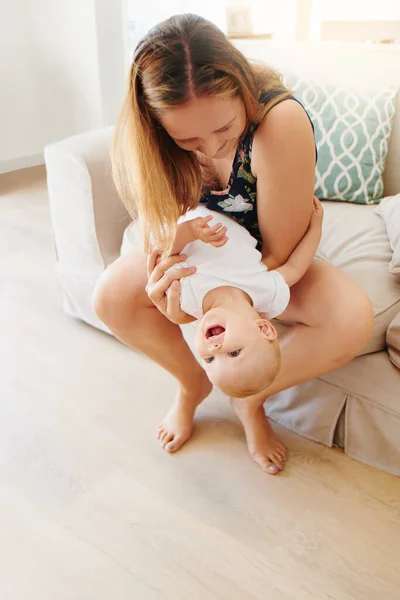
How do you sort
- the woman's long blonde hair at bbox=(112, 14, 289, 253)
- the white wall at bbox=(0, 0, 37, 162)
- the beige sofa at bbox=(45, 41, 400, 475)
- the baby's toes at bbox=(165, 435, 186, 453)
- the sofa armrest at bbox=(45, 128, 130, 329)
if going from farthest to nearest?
the white wall at bbox=(0, 0, 37, 162), the sofa armrest at bbox=(45, 128, 130, 329), the baby's toes at bbox=(165, 435, 186, 453), the beige sofa at bbox=(45, 41, 400, 475), the woman's long blonde hair at bbox=(112, 14, 289, 253)

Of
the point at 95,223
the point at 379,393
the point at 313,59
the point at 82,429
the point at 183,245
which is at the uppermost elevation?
the point at 313,59

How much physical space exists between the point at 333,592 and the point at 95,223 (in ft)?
3.72

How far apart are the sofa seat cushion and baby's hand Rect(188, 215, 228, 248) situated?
424 mm

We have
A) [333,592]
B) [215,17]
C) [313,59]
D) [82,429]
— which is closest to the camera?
[333,592]

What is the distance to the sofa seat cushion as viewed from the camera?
1308 mm

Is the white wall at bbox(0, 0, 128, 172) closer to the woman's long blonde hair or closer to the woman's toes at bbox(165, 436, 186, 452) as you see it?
the woman's long blonde hair

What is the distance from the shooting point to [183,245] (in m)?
1.17

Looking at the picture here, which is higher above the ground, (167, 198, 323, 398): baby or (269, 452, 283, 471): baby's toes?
(167, 198, 323, 398): baby

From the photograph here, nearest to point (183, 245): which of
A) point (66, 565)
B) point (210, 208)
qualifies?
point (210, 208)

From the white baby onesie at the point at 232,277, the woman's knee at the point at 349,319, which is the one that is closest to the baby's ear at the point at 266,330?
the white baby onesie at the point at 232,277

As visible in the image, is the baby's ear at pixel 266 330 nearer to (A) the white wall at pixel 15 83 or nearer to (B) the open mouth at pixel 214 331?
(B) the open mouth at pixel 214 331

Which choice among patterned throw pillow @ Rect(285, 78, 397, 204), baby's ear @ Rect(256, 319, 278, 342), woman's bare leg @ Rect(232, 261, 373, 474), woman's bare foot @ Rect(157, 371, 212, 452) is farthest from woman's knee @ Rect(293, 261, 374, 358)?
patterned throw pillow @ Rect(285, 78, 397, 204)

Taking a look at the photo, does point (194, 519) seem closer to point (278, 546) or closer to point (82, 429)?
point (278, 546)

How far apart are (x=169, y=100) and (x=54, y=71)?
9.68 ft
